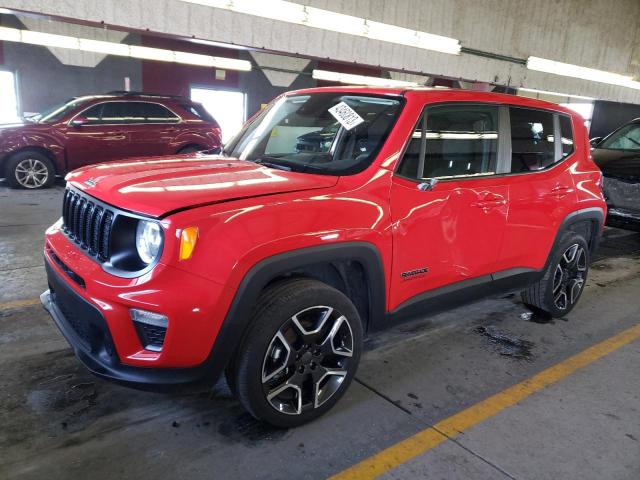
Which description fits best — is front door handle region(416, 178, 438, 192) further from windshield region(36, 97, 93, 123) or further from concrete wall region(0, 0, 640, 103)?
windshield region(36, 97, 93, 123)

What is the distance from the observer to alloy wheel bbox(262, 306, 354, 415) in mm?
2281

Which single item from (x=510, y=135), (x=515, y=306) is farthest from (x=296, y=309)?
(x=515, y=306)

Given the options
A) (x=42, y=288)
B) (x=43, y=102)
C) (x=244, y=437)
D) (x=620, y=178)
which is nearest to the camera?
(x=244, y=437)

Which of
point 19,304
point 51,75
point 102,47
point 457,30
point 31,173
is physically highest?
point 457,30

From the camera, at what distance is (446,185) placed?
2.78 m

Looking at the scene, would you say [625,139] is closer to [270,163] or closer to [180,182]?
[270,163]

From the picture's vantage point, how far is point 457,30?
11469 mm

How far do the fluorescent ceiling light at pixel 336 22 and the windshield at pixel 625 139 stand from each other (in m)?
5.10

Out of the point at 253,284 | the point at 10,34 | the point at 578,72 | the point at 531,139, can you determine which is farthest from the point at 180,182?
the point at 578,72

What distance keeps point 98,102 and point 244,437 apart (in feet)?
25.9

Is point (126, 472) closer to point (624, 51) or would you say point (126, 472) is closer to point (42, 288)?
point (42, 288)

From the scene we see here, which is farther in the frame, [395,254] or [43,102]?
[43,102]

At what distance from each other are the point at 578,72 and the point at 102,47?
519 inches

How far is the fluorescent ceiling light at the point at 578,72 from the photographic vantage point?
528 inches
